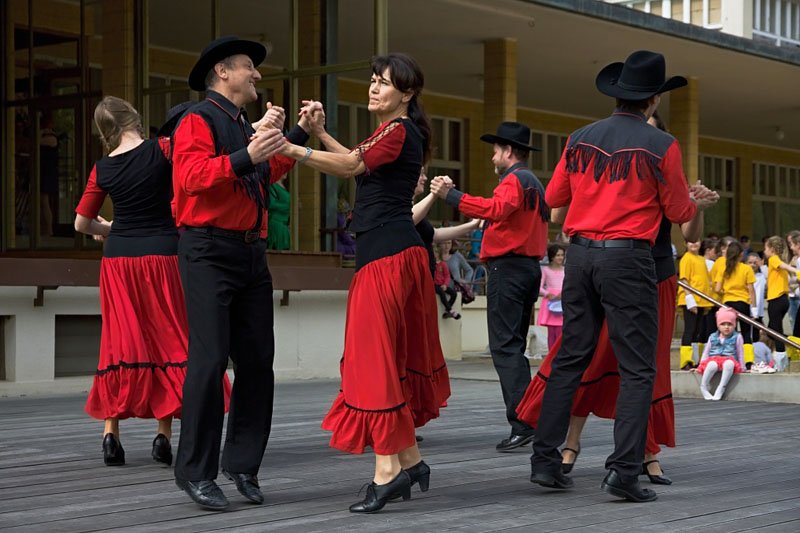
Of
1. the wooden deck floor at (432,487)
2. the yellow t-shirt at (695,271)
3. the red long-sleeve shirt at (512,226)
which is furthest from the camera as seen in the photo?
the yellow t-shirt at (695,271)

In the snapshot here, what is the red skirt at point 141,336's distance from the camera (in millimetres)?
6805

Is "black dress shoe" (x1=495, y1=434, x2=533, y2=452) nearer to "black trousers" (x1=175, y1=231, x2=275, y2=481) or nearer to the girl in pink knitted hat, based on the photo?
"black trousers" (x1=175, y1=231, x2=275, y2=481)

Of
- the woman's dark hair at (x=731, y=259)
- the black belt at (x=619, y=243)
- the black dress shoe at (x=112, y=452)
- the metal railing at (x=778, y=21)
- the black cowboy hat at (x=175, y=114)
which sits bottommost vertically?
the black dress shoe at (x=112, y=452)

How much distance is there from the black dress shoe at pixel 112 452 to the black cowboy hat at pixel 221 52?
1.98 metres

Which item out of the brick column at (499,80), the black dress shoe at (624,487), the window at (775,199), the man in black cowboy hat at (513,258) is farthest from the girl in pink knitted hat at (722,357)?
the window at (775,199)

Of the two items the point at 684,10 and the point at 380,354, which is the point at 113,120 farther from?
the point at 684,10

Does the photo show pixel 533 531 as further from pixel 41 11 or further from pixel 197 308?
pixel 41 11

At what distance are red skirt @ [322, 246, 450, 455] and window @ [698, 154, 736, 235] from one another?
103 feet

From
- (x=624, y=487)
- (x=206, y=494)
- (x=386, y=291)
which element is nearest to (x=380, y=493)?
(x=206, y=494)

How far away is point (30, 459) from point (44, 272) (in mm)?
4796

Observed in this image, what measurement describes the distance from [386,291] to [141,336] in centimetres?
177

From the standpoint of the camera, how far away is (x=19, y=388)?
11.5 m

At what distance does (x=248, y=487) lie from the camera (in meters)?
5.61

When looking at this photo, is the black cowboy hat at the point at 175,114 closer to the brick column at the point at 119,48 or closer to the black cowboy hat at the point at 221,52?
the black cowboy hat at the point at 221,52
